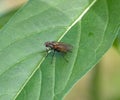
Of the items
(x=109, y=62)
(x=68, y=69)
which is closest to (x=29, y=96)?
(x=68, y=69)

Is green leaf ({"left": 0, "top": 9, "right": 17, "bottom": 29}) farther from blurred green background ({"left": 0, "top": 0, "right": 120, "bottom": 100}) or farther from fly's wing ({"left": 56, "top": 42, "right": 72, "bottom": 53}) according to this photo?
fly's wing ({"left": 56, "top": 42, "right": 72, "bottom": 53})

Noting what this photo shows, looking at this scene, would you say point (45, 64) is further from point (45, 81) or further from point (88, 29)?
point (88, 29)

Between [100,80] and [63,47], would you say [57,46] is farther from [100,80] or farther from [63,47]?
[100,80]

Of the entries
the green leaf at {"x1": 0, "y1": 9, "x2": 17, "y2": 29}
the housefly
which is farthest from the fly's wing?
the green leaf at {"x1": 0, "y1": 9, "x2": 17, "y2": 29}

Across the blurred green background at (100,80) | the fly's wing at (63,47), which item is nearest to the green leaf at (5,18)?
the blurred green background at (100,80)

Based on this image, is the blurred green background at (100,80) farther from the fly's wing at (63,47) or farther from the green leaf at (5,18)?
the fly's wing at (63,47)

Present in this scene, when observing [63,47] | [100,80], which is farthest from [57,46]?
[100,80]

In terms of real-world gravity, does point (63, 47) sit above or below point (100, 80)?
above

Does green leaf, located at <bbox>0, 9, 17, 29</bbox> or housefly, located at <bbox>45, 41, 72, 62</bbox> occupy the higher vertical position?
green leaf, located at <bbox>0, 9, 17, 29</bbox>
